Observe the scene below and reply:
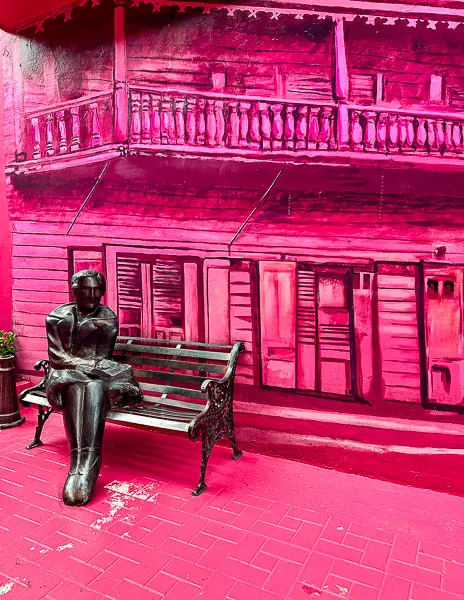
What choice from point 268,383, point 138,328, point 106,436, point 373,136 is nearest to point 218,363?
point 268,383

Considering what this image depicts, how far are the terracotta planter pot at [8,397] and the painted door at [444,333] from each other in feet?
14.4

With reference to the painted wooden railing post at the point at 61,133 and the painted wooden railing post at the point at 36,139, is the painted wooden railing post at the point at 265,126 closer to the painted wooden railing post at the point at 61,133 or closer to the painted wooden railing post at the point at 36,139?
the painted wooden railing post at the point at 61,133

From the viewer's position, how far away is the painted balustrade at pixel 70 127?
4738 millimetres

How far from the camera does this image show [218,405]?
384cm

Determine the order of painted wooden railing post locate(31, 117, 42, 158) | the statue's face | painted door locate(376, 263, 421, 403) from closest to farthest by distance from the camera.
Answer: painted door locate(376, 263, 421, 403) → the statue's face → painted wooden railing post locate(31, 117, 42, 158)

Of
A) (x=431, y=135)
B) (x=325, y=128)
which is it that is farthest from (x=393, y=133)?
(x=325, y=128)

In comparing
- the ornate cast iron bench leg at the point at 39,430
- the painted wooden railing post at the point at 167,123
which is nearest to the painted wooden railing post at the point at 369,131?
the painted wooden railing post at the point at 167,123

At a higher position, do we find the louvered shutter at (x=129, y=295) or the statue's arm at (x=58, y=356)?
the louvered shutter at (x=129, y=295)

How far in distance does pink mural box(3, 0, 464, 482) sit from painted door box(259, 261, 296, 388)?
1 centimetres

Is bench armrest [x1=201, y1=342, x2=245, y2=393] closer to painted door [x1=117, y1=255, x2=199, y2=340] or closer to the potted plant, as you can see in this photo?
painted door [x1=117, y1=255, x2=199, y2=340]

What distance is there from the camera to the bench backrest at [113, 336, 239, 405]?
4238mm

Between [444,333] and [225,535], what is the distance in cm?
235

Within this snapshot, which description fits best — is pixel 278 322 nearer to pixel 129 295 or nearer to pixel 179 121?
pixel 129 295

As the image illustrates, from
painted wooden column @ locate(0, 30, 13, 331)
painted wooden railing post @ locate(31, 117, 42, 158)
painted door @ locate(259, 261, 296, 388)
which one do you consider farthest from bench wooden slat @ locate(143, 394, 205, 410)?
painted wooden railing post @ locate(31, 117, 42, 158)
